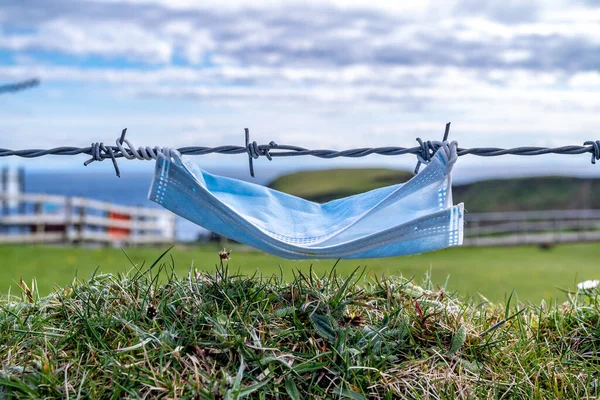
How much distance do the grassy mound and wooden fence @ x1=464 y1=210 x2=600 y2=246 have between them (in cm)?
1414

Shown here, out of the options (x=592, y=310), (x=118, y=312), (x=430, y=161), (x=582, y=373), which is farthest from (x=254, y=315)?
(x=592, y=310)

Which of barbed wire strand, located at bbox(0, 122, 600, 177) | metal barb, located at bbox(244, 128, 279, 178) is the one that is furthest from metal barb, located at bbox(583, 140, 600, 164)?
metal barb, located at bbox(244, 128, 279, 178)

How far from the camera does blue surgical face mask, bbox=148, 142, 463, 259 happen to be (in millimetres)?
1609

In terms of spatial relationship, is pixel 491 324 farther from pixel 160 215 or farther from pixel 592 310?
pixel 160 215

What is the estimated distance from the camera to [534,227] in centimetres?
1762

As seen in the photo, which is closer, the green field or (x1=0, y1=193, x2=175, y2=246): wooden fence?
the green field

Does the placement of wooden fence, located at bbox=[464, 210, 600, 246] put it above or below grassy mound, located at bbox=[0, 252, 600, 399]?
below

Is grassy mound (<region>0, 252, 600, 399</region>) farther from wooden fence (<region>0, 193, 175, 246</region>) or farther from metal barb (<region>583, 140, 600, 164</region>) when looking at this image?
wooden fence (<region>0, 193, 175, 246</region>)

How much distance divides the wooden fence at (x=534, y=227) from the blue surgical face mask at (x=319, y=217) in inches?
563

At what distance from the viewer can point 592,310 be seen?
6.77 feet

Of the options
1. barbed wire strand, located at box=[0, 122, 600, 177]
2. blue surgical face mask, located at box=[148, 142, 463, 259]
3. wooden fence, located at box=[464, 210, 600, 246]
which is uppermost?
barbed wire strand, located at box=[0, 122, 600, 177]

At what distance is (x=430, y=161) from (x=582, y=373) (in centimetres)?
80

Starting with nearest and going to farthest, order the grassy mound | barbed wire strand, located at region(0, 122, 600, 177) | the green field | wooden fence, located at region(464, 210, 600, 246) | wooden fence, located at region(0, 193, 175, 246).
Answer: the grassy mound → barbed wire strand, located at region(0, 122, 600, 177) → the green field → wooden fence, located at region(0, 193, 175, 246) → wooden fence, located at region(464, 210, 600, 246)

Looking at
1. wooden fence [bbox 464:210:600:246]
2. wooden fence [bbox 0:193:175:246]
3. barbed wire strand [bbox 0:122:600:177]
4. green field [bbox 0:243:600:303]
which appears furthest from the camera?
wooden fence [bbox 464:210:600:246]
